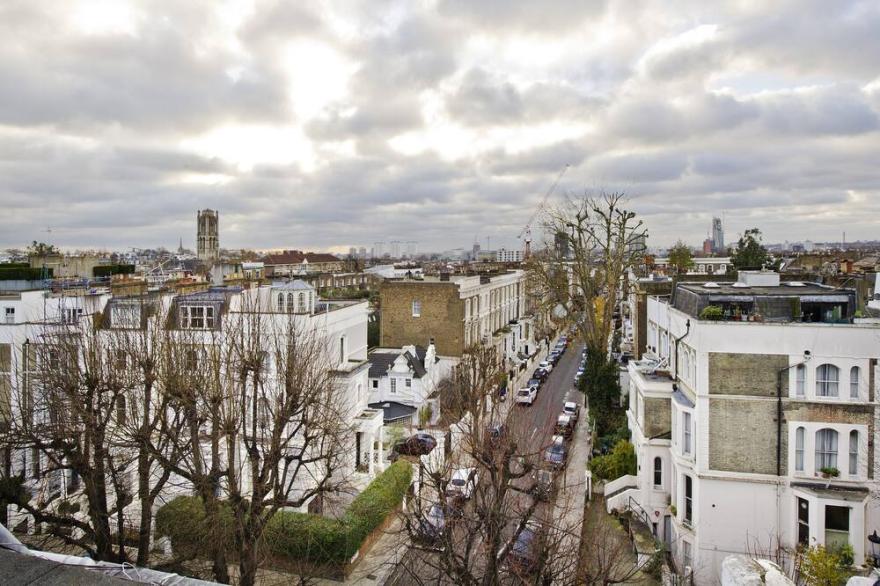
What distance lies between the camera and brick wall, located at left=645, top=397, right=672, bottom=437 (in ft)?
74.5

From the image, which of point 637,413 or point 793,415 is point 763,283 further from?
point 793,415

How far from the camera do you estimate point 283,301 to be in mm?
26250

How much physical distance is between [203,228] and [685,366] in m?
129

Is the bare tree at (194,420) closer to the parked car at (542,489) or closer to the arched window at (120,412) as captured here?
the arched window at (120,412)

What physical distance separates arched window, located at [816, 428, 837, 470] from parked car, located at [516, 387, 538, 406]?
72.0 ft

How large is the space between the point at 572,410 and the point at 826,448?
20281 millimetres

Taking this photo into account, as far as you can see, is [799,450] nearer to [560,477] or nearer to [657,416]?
[657,416]

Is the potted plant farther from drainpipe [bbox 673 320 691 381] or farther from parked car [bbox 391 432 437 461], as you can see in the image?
parked car [bbox 391 432 437 461]

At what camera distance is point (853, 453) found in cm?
1764

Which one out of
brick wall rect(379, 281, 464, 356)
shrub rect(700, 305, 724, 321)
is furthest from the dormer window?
brick wall rect(379, 281, 464, 356)

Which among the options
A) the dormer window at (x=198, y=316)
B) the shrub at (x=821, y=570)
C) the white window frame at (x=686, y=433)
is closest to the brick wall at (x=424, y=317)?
the dormer window at (x=198, y=316)

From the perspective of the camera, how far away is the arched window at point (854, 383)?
17.7 metres

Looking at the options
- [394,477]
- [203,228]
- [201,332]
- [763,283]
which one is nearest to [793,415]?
[763,283]

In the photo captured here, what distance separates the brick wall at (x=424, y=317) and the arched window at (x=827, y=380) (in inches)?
1199
